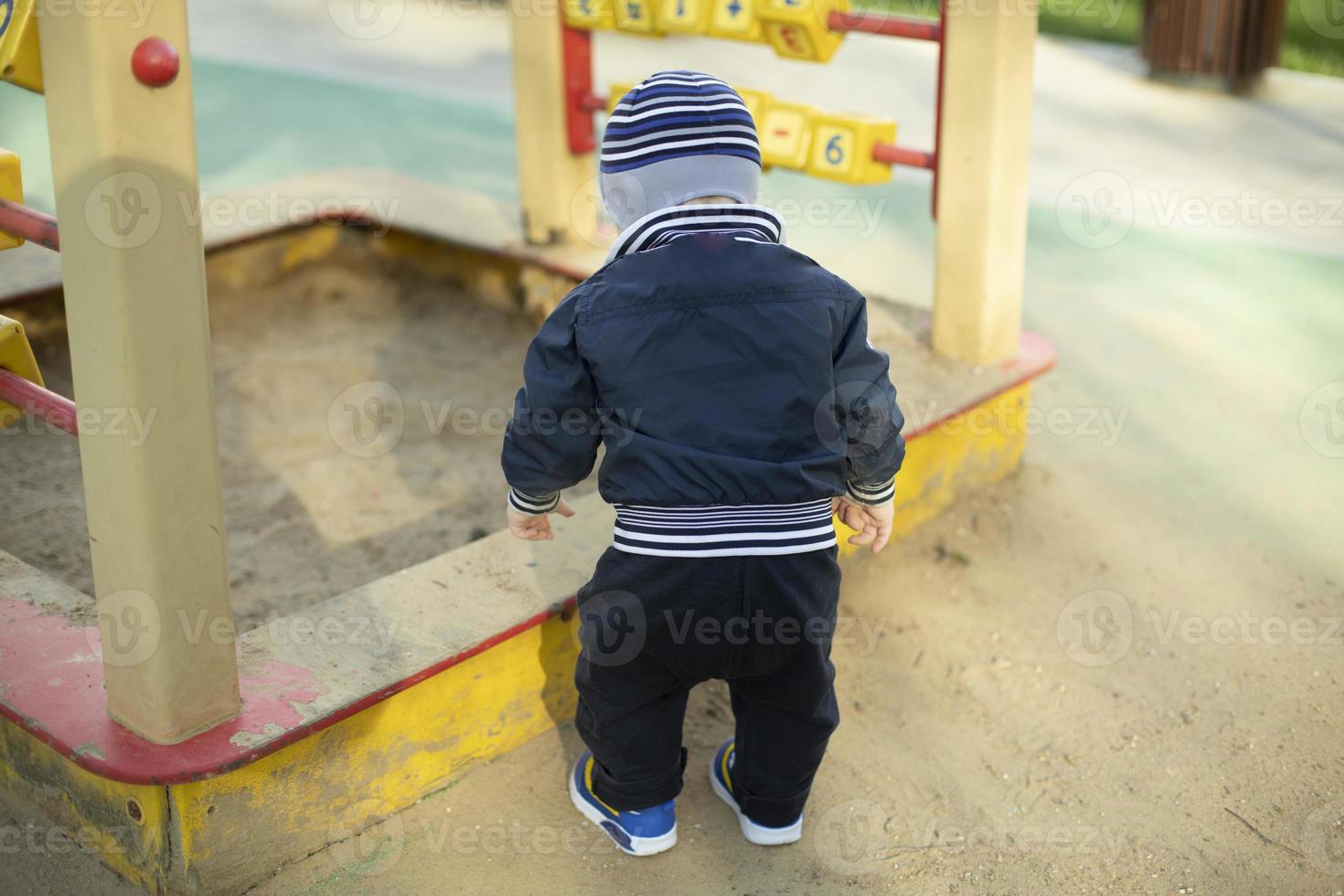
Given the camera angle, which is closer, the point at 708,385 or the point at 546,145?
the point at 708,385

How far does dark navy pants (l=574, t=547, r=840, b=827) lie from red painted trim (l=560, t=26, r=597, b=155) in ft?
6.71

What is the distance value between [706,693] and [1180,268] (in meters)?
2.64

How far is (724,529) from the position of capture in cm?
180

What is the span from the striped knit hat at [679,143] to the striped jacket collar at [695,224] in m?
0.02

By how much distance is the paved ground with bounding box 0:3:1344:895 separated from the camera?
2.11 metres
